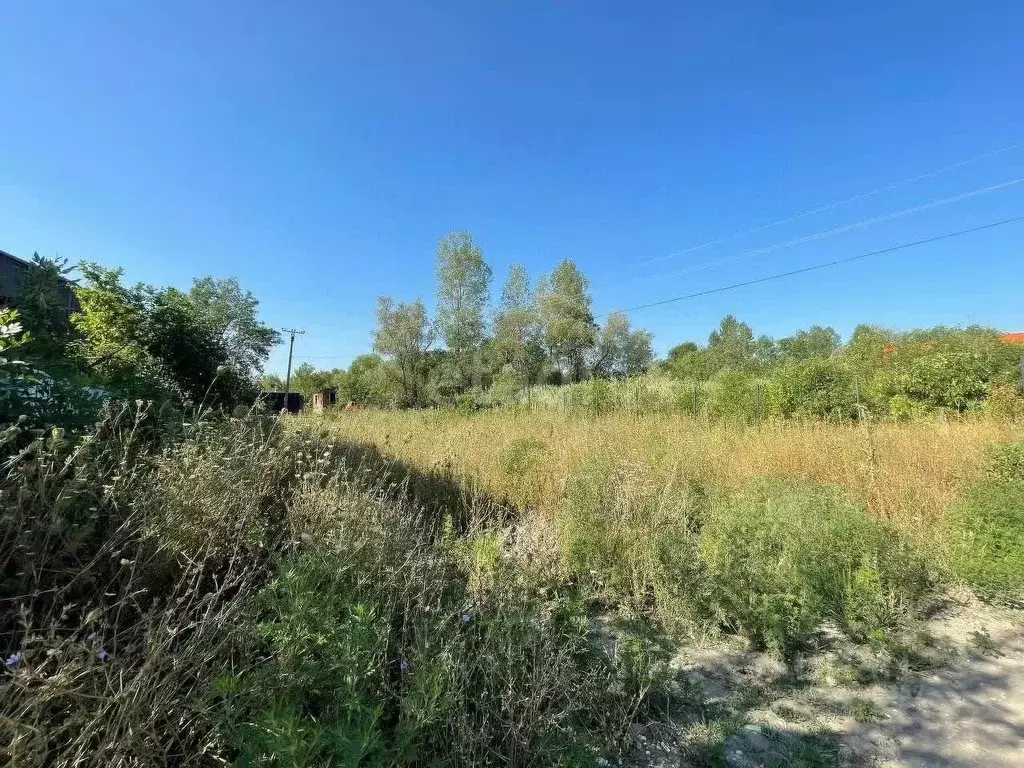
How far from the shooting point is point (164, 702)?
3.90ft

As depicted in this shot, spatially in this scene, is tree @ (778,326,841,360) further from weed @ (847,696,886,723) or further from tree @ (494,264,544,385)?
weed @ (847,696,886,723)

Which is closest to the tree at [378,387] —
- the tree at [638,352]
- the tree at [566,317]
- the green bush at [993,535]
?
the tree at [566,317]

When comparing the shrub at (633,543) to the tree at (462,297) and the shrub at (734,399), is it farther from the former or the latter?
the tree at (462,297)

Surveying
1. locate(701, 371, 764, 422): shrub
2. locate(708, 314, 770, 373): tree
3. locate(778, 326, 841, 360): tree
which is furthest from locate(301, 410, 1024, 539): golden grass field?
locate(778, 326, 841, 360): tree

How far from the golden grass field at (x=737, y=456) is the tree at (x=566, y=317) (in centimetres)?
2016

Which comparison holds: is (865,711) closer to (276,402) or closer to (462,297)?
(276,402)

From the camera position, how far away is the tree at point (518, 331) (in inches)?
1064

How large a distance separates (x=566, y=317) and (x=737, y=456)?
2238cm

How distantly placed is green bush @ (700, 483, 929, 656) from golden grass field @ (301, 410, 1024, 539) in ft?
2.86

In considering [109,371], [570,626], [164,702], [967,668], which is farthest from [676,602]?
[109,371]

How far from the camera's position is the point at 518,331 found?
1065 inches

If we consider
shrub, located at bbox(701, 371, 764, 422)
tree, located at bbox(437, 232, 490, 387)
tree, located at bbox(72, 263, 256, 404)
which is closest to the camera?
tree, located at bbox(72, 263, 256, 404)

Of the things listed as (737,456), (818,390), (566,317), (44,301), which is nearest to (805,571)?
(737,456)

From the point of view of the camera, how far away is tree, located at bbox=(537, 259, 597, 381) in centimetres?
2712
